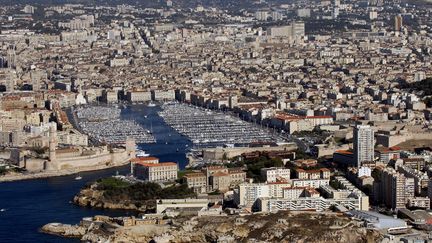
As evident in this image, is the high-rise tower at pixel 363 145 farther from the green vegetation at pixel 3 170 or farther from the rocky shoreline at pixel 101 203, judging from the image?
the green vegetation at pixel 3 170

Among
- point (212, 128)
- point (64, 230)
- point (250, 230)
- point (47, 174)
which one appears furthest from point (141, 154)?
point (250, 230)

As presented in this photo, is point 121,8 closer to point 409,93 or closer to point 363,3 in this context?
point 363,3

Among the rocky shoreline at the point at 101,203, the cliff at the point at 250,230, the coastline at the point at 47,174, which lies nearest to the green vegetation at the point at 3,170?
the coastline at the point at 47,174

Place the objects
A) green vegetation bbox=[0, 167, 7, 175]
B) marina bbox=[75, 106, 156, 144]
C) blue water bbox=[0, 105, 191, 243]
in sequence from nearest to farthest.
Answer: blue water bbox=[0, 105, 191, 243] < green vegetation bbox=[0, 167, 7, 175] < marina bbox=[75, 106, 156, 144]

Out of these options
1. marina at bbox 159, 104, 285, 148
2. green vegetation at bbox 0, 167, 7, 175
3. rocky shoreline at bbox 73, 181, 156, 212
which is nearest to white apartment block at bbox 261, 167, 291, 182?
rocky shoreline at bbox 73, 181, 156, 212

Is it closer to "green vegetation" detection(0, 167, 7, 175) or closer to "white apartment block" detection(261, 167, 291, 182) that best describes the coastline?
"green vegetation" detection(0, 167, 7, 175)

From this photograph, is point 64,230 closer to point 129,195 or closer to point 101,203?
point 101,203
